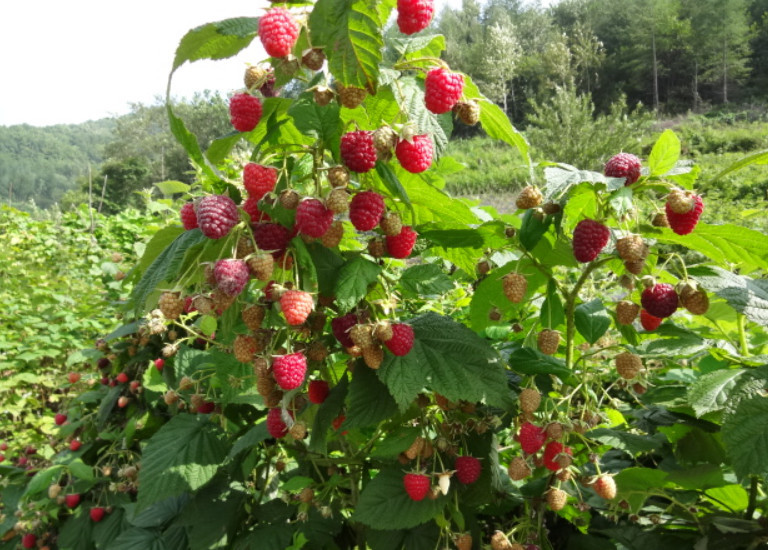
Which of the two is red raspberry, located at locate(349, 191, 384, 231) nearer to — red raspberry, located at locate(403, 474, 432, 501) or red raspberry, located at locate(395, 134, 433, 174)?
red raspberry, located at locate(395, 134, 433, 174)

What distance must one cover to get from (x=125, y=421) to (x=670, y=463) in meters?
1.83

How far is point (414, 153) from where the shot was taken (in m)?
0.78

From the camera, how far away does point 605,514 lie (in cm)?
120

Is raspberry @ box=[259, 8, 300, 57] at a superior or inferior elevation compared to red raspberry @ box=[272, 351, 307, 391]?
superior

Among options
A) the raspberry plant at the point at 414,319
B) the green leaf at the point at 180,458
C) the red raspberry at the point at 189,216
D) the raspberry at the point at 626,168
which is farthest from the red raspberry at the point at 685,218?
the green leaf at the point at 180,458

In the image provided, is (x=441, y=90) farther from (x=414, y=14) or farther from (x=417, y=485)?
(x=417, y=485)

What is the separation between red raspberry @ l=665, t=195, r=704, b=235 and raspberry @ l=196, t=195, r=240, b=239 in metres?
0.67

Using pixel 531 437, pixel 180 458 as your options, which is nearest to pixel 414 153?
pixel 531 437

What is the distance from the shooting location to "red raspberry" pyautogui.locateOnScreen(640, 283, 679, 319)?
85 cm

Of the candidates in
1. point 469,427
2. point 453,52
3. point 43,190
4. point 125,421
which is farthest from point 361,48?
point 43,190

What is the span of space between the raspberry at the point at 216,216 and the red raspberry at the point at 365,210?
177 mm

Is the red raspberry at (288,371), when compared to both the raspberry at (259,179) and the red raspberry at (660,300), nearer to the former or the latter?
the raspberry at (259,179)

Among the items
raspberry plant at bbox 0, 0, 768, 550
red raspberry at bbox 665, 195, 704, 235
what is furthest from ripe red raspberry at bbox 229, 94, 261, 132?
red raspberry at bbox 665, 195, 704, 235

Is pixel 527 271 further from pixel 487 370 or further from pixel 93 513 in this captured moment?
pixel 93 513
